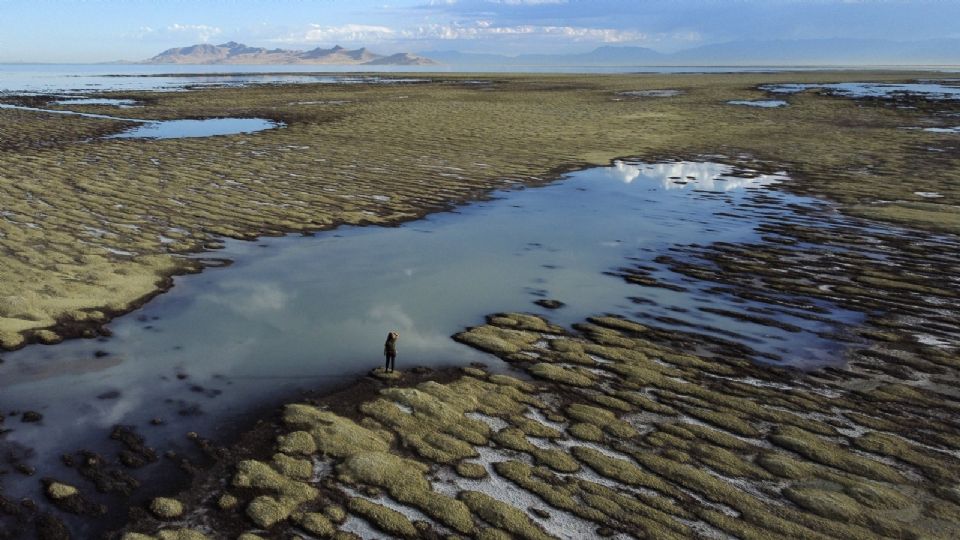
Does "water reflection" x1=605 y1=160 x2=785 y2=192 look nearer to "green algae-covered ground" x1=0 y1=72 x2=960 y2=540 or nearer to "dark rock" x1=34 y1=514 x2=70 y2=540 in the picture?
"green algae-covered ground" x1=0 y1=72 x2=960 y2=540

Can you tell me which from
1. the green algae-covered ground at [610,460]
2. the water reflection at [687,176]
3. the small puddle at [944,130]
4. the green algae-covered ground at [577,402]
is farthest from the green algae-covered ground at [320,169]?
the green algae-covered ground at [610,460]

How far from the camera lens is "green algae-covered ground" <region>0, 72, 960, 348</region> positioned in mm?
22578

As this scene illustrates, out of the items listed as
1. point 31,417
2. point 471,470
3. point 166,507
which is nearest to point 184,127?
point 31,417

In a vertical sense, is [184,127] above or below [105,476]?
above

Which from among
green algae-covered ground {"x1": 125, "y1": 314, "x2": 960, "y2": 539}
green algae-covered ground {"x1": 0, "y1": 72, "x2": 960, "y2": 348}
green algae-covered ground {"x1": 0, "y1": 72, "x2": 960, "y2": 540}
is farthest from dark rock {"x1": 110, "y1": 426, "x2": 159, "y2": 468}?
green algae-covered ground {"x1": 0, "y1": 72, "x2": 960, "y2": 348}

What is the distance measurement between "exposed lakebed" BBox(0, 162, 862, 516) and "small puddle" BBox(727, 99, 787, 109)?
6792 centimetres

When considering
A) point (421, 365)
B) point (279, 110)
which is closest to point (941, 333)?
point (421, 365)

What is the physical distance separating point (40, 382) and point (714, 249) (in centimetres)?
2479

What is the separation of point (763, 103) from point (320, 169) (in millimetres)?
80004

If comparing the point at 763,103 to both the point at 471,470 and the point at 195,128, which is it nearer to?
the point at 195,128

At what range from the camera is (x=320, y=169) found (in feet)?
140

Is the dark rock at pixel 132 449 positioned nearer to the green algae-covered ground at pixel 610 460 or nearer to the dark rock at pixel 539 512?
the green algae-covered ground at pixel 610 460

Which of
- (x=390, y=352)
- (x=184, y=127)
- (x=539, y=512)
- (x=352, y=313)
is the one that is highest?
(x=184, y=127)

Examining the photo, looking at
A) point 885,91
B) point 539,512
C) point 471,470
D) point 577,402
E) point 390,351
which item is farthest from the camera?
point 885,91
